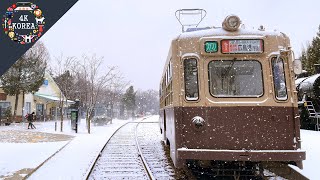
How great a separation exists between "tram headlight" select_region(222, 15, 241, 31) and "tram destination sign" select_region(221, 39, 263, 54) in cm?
27

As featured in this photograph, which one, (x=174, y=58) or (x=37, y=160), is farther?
(x=37, y=160)

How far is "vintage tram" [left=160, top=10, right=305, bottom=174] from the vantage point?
6.39m

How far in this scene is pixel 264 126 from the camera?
6.44 metres

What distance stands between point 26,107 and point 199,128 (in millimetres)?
36025

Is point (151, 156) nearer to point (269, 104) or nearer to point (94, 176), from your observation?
point (94, 176)

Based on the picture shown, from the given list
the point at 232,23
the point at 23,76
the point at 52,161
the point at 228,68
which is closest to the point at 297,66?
the point at 228,68

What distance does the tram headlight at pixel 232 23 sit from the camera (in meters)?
6.71

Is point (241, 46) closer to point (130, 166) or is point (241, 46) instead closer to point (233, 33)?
point (233, 33)

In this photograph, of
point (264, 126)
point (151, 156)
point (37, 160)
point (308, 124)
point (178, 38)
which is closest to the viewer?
point (264, 126)

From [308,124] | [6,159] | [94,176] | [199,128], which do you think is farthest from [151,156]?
[308,124]

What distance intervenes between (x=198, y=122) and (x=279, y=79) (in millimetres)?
1829

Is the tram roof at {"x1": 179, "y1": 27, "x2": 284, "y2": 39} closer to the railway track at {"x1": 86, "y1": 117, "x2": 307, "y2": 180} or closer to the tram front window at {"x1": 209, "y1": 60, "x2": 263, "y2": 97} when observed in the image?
the tram front window at {"x1": 209, "y1": 60, "x2": 263, "y2": 97}

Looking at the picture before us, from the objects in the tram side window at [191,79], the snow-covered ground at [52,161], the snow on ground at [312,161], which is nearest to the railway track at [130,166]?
the snow-covered ground at [52,161]

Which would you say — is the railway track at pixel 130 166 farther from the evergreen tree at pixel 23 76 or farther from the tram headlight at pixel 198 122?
the evergreen tree at pixel 23 76
